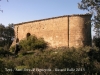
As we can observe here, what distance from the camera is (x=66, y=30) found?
1137 inches

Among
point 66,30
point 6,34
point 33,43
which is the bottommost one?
point 33,43

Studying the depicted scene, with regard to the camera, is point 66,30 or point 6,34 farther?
point 6,34

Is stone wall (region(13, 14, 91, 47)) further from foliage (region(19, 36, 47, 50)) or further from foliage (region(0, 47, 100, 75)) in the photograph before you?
foliage (region(0, 47, 100, 75))

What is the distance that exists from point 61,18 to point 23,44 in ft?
26.3

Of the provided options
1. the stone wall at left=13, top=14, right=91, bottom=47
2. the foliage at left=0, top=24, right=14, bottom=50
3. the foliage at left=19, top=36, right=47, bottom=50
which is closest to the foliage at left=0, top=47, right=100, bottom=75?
the stone wall at left=13, top=14, right=91, bottom=47

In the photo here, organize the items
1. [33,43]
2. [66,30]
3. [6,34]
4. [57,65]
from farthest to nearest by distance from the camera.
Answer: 1. [6,34]
2. [33,43]
3. [66,30]
4. [57,65]

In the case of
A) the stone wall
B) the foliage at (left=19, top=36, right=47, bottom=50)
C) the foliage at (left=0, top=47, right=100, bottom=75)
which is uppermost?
the stone wall

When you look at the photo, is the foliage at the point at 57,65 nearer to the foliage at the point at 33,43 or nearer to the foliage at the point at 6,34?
the foliage at the point at 33,43

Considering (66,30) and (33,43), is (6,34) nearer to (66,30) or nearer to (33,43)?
(33,43)

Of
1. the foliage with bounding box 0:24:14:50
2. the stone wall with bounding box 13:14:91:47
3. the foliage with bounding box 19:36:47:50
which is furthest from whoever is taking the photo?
the foliage with bounding box 0:24:14:50

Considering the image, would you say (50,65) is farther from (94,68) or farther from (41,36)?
(41,36)

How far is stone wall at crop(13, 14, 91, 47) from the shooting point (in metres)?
28.2

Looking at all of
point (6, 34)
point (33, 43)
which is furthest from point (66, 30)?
point (6, 34)

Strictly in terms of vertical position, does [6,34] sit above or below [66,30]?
above
